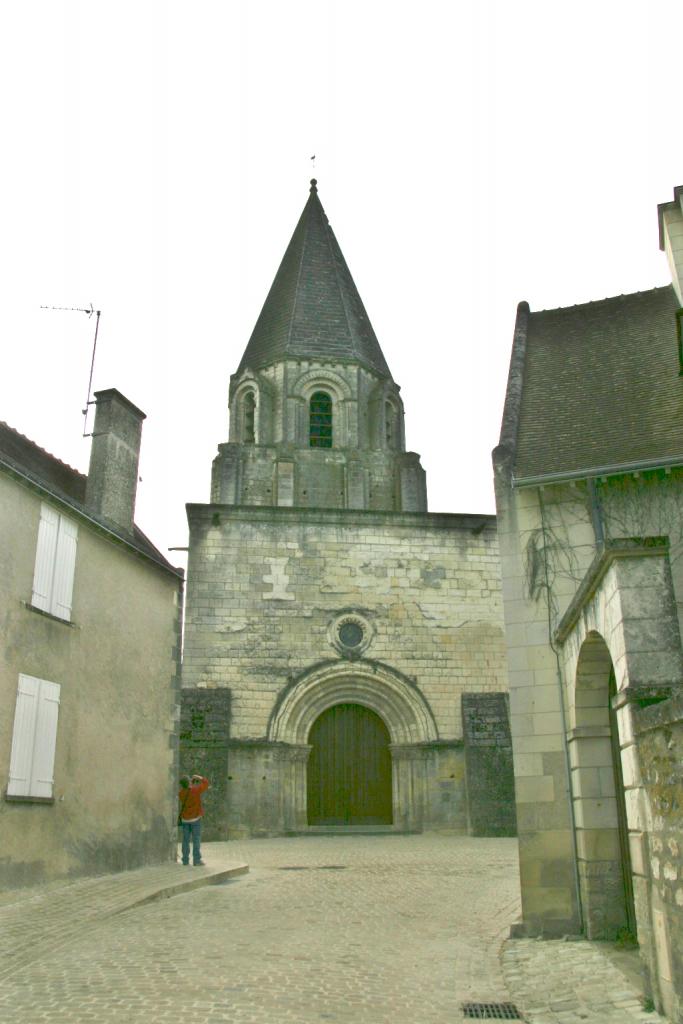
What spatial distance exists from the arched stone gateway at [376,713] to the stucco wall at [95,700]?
18.8 ft

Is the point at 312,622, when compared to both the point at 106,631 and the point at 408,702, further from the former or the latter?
the point at 106,631

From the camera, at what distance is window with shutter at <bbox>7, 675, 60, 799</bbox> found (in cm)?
911

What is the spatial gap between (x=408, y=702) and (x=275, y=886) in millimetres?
8816

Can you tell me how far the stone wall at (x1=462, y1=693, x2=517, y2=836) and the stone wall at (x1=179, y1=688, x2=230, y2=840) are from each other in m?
4.65

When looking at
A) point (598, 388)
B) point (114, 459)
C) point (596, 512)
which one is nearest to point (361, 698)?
point (114, 459)

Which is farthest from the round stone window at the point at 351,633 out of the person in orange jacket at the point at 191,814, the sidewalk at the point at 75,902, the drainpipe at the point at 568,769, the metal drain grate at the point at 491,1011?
the metal drain grate at the point at 491,1011

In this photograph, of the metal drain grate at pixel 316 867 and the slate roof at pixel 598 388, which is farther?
the metal drain grate at pixel 316 867

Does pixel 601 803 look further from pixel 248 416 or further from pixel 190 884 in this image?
pixel 248 416

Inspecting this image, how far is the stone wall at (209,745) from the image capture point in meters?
16.8

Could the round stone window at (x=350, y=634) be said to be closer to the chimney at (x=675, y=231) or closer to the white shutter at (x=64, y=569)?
the white shutter at (x=64, y=569)

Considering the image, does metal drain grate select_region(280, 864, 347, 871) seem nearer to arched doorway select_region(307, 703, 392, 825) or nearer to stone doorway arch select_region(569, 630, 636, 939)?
stone doorway arch select_region(569, 630, 636, 939)

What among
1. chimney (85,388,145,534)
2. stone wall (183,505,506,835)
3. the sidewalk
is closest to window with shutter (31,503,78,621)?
chimney (85,388,145,534)

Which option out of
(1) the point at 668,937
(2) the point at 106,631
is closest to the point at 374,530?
(2) the point at 106,631

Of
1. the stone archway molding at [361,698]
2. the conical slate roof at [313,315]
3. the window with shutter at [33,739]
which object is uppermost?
the conical slate roof at [313,315]
